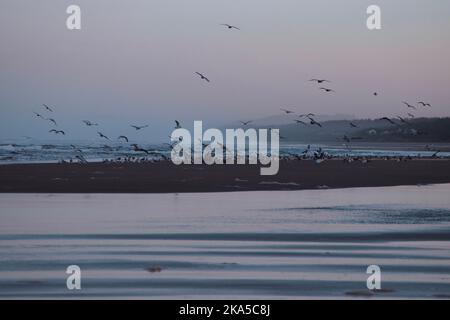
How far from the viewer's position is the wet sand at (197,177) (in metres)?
23.1

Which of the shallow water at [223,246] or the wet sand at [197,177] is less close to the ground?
the wet sand at [197,177]

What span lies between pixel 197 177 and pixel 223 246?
13852mm

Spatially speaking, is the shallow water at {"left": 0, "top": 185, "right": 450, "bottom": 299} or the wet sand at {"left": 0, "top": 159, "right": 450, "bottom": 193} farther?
the wet sand at {"left": 0, "top": 159, "right": 450, "bottom": 193}

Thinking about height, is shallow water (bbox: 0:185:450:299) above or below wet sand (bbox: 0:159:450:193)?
below

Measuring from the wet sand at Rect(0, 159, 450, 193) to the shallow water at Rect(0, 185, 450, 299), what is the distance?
117 inches

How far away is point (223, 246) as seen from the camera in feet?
42.7

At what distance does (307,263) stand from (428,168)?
23.0 meters

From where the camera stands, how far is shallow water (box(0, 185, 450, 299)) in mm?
10031

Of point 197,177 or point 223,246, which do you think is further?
point 197,177

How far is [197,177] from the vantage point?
88.0ft

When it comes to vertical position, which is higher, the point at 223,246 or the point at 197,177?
the point at 197,177

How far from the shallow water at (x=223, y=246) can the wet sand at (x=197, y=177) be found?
2.97 m
